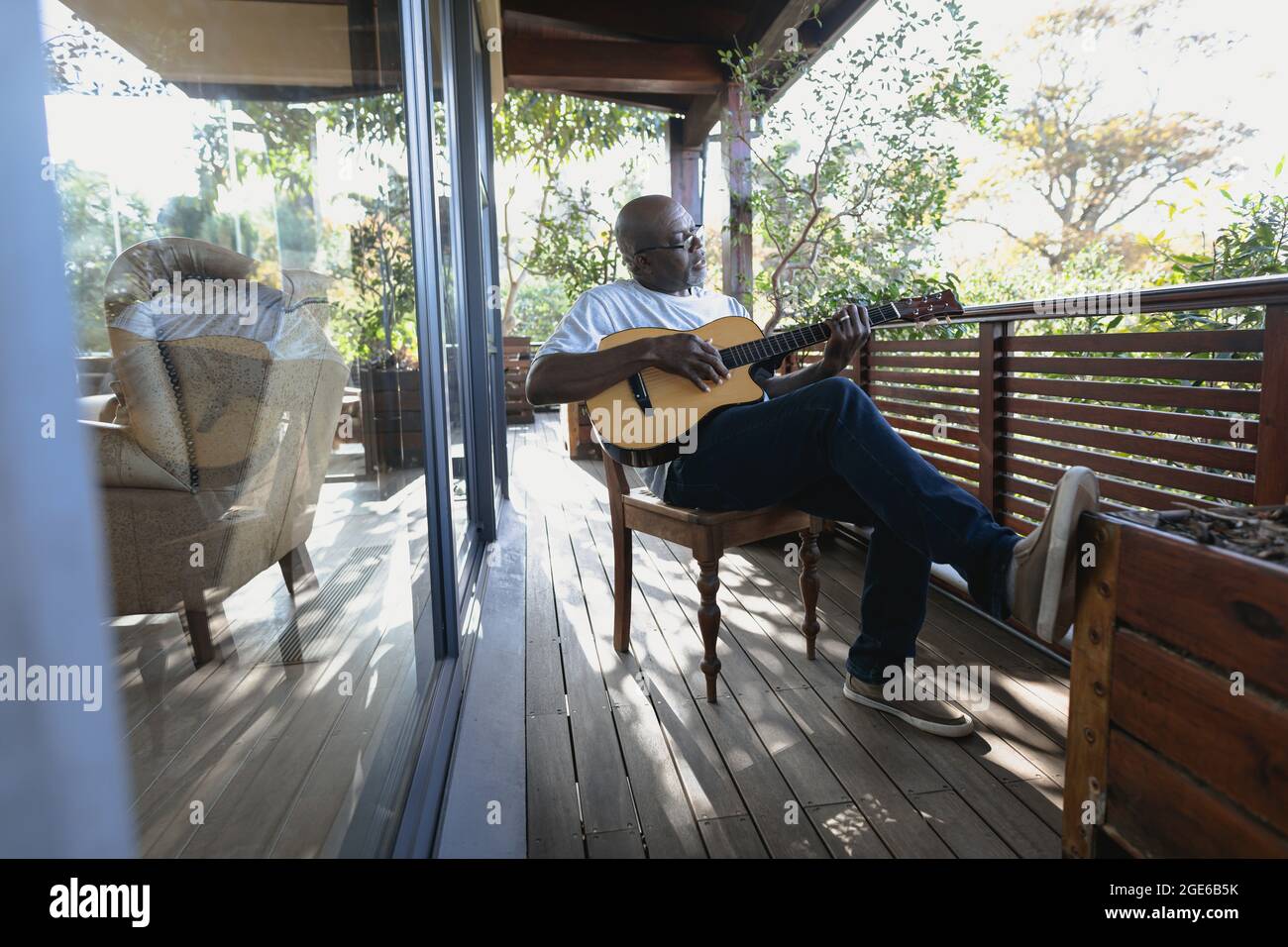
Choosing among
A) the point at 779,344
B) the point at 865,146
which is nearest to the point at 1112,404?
the point at 779,344

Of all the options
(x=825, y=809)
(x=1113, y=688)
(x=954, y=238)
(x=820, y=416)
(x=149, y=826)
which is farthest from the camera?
(x=954, y=238)

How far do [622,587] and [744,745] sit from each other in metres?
0.61

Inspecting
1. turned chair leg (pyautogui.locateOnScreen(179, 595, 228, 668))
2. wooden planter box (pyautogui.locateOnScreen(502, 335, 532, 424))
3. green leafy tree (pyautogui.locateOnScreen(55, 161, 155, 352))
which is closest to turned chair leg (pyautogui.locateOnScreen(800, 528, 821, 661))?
turned chair leg (pyautogui.locateOnScreen(179, 595, 228, 668))

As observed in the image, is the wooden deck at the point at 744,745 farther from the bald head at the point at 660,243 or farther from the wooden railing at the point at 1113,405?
the bald head at the point at 660,243

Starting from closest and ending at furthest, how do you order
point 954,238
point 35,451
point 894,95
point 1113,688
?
point 35,451, point 1113,688, point 894,95, point 954,238

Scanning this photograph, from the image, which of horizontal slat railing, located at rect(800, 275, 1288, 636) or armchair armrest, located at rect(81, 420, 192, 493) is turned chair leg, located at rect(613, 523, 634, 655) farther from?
armchair armrest, located at rect(81, 420, 192, 493)

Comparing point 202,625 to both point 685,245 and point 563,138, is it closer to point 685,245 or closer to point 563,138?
point 685,245

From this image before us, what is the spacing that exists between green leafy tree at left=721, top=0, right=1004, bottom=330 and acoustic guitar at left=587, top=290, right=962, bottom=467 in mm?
1717

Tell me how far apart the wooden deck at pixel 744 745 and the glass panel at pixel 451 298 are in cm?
39

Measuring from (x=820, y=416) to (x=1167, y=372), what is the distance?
769mm

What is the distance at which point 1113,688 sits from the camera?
98cm

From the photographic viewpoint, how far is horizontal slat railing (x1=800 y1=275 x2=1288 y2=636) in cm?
144
